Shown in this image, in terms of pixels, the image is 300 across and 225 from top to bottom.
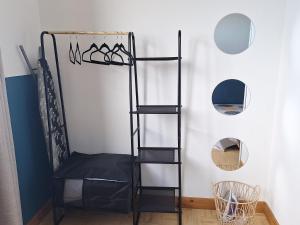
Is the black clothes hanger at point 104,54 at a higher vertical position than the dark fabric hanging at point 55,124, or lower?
higher

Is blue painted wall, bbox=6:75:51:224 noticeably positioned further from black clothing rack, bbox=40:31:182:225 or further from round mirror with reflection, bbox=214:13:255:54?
round mirror with reflection, bbox=214:13:255:54

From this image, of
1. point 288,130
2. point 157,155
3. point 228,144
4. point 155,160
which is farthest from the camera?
point 228,144

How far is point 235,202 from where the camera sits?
2.02m

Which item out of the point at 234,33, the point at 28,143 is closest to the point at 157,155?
the point at 28,143

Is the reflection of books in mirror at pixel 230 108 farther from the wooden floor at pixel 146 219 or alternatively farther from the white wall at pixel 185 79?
the wooden floor at pixel 146 219

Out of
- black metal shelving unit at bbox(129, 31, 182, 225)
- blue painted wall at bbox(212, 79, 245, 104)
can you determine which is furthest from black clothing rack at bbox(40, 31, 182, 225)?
blue painted wall at bbox(212, 79, 245, 104)

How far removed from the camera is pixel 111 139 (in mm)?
2309

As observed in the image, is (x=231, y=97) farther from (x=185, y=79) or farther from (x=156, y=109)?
(x=156, y=109)

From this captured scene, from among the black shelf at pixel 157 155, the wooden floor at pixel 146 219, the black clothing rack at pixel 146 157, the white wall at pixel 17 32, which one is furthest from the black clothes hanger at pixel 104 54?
the wooden floor at pixel 146 219

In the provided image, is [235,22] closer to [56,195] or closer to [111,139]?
[111,139]

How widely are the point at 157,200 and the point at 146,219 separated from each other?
0.22 m

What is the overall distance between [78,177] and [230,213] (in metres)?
1.27

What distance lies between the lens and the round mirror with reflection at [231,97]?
2.07 meters

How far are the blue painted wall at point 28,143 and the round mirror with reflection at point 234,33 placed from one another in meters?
1.55
